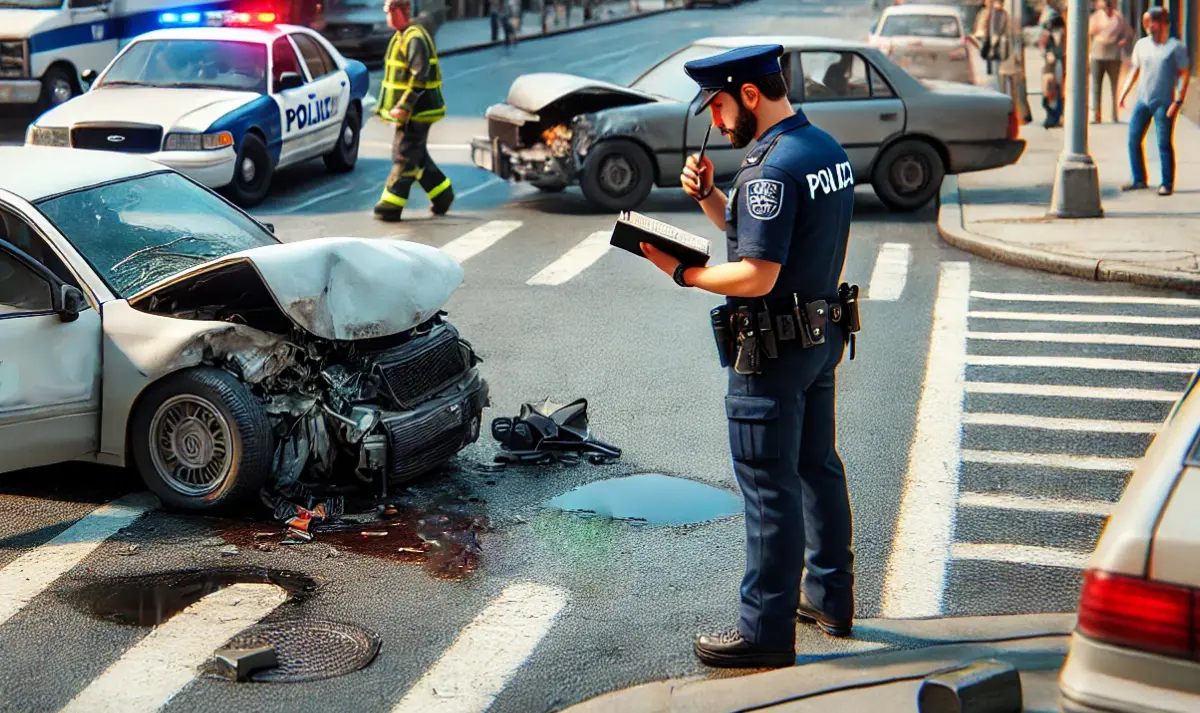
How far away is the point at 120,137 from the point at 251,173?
1451 mm

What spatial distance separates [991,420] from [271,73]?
10.2m

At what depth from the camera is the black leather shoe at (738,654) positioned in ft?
16.3

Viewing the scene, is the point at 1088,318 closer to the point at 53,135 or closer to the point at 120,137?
the point at 120,137

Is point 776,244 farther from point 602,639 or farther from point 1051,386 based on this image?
point 1051,386

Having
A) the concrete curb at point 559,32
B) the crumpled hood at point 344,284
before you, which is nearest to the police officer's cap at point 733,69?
the crumpled hood at point 344,284

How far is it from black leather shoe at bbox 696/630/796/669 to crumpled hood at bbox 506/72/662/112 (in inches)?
413

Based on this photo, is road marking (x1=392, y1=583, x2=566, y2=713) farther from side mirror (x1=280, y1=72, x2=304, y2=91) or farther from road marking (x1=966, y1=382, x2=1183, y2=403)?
side mirror (x1=280, y1=72, x2=304, y2=91)

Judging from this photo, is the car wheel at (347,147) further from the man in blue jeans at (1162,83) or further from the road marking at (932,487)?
the road marking at (932,487)

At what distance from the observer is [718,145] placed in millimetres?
14828

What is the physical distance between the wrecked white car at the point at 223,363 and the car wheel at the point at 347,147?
430 inches

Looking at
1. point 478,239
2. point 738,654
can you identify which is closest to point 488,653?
point 738,654

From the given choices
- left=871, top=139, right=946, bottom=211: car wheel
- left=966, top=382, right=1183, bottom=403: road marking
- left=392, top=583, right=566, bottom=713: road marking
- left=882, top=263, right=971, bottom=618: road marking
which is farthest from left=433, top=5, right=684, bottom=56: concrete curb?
left=392, top=583, right=566, bottom=713: road marking

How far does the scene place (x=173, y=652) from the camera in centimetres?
535

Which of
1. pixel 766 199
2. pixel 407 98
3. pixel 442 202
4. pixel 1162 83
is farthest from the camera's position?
pixel 442 202
